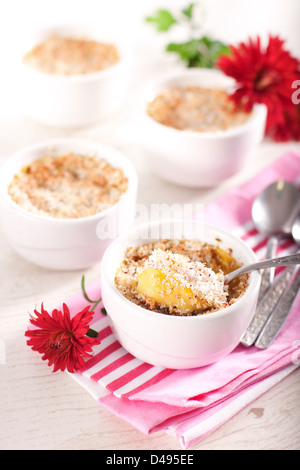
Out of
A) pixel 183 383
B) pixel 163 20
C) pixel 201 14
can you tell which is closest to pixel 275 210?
pixel 183 383

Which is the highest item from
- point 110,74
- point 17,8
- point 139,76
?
point 110,74

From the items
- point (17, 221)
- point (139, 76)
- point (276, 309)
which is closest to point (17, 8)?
point (139, 76)

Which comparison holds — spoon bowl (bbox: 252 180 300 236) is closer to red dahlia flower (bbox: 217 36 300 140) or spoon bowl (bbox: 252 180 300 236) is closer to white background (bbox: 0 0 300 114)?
red dahlia flower (bbox: 217 36 300 140)

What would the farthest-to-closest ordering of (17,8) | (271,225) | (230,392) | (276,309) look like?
(17,8)
(271,225)
(276,309)
(230,392)

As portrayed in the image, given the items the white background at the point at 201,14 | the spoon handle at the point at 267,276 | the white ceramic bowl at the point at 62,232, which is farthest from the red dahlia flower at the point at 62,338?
the white background at the point at 201,14

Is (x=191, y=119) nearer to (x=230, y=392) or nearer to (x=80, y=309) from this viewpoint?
(x=80, y=309)

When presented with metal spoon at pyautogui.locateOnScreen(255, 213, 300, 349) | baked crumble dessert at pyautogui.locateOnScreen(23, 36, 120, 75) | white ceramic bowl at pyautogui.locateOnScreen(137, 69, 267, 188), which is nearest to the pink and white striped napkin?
metal spoon at pyautogui.locateOnScreen(255, 213, 300, 349)

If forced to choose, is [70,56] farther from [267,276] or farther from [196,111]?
[267,276]
